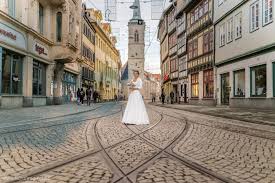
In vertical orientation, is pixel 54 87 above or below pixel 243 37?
below

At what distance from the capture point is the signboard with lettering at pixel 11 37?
1955 cm

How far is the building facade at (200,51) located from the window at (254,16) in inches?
326

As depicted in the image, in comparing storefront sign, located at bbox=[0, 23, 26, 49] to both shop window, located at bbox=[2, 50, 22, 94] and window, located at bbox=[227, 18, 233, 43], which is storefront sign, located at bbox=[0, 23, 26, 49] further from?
window, located at bbox=[227, 18, 233, 43]

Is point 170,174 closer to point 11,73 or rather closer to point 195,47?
point 11,73

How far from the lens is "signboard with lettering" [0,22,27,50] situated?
64.1ft

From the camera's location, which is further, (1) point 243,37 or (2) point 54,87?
(2) point 54,87

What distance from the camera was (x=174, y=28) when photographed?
156 feet

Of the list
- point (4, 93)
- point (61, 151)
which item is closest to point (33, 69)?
point (4, 93)

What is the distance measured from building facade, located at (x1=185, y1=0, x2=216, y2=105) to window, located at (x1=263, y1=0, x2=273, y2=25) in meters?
10.3

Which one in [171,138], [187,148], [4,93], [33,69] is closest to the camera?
[187,148]

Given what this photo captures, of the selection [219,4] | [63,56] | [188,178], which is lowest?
[188,178]

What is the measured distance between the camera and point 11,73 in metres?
21.3

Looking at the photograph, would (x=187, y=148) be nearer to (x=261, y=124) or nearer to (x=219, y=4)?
(x=261, y=124)

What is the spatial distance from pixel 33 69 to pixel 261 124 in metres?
18.0
